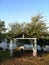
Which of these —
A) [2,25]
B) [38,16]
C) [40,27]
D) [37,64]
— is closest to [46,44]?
[40,27]

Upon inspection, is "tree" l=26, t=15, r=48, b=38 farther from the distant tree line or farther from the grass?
the grass

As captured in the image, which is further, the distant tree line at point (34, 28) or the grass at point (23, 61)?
the distant tree line at point (34, 28)

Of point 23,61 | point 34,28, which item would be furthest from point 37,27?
point 23,61

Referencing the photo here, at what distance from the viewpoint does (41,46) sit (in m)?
35.2

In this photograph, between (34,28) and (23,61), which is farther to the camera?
(34,28)

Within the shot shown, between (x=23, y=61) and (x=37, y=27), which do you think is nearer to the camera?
(x=23, y=61)

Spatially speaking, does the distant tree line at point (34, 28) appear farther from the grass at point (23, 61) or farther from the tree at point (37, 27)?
the grass at point (23, 61)

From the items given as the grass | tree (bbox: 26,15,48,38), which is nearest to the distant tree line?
tree (bbox: 26,15,48,38)

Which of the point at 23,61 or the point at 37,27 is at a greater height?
the point at 37,27

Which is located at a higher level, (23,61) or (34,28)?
(34,28)

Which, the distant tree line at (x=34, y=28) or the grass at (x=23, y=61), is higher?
the distant tree line at (x=34, y=28)

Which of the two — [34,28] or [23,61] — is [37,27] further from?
[23,61]

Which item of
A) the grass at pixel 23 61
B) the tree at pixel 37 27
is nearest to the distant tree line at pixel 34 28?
the tree at pixel 37 27

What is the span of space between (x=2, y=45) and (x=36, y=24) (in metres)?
8.02
